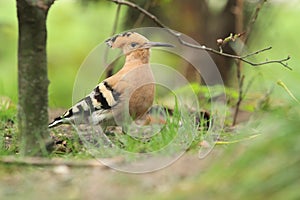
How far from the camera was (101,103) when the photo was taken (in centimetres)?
414

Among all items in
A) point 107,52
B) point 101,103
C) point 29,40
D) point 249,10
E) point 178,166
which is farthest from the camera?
point 249,10

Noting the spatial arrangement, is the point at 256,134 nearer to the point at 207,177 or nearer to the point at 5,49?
the point at 207,177

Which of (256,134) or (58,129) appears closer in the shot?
(256,134)

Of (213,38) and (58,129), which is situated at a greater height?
(213,38)

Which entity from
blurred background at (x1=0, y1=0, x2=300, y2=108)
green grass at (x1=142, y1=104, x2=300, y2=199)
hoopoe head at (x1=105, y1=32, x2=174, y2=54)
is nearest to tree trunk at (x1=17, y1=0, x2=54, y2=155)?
hoopoe head at (x1=105, y1=32, x2=174, y2=54)

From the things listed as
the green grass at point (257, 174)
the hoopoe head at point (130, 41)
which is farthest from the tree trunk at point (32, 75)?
the green grass at point (257, 174)

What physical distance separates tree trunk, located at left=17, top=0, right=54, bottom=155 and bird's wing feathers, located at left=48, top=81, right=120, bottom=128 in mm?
465

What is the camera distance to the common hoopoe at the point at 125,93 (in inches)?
159

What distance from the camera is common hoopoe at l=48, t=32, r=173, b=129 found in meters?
4.05

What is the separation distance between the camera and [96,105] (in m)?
4.14

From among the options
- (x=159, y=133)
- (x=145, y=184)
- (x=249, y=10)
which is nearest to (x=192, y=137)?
(x=159, y=133)

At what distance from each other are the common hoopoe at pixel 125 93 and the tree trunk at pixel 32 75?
48 cm

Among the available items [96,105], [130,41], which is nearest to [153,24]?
[130,41]

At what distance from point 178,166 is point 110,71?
10.5 ft
